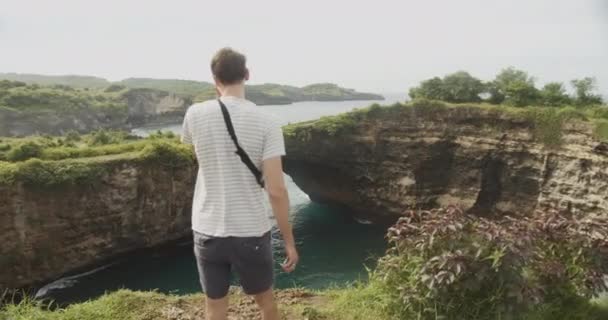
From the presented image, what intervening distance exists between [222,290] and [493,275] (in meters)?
2.77

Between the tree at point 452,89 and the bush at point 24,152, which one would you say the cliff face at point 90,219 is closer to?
the bush at point 24,152

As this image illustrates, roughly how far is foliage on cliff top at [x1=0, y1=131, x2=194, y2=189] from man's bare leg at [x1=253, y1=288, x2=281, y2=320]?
21221 millimetres

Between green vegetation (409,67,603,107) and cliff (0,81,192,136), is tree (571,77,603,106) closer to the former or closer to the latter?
green vegetation (409,67,603,107)

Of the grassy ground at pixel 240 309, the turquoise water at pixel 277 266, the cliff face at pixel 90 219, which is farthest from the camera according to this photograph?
the turquoise water at pixel 277 266

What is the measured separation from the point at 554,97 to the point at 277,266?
20547 mm

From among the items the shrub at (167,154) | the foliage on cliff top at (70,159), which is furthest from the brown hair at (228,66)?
the shrub at (167,154)

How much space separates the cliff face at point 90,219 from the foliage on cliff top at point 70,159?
36 cm

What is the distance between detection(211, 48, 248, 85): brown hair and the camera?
346 cm

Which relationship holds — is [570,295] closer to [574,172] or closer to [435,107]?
[574,172]

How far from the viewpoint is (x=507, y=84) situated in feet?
104

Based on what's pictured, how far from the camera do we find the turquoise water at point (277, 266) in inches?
896

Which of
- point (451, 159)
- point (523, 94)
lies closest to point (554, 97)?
point (523, 94)

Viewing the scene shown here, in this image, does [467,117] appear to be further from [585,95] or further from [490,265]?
[490,265]

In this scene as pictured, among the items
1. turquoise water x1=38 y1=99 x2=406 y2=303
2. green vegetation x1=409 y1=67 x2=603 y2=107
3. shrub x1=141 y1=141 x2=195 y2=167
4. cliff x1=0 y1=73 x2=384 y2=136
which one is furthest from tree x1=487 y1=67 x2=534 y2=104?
cliff x1=0 y1=73 x2=384 y2=136
